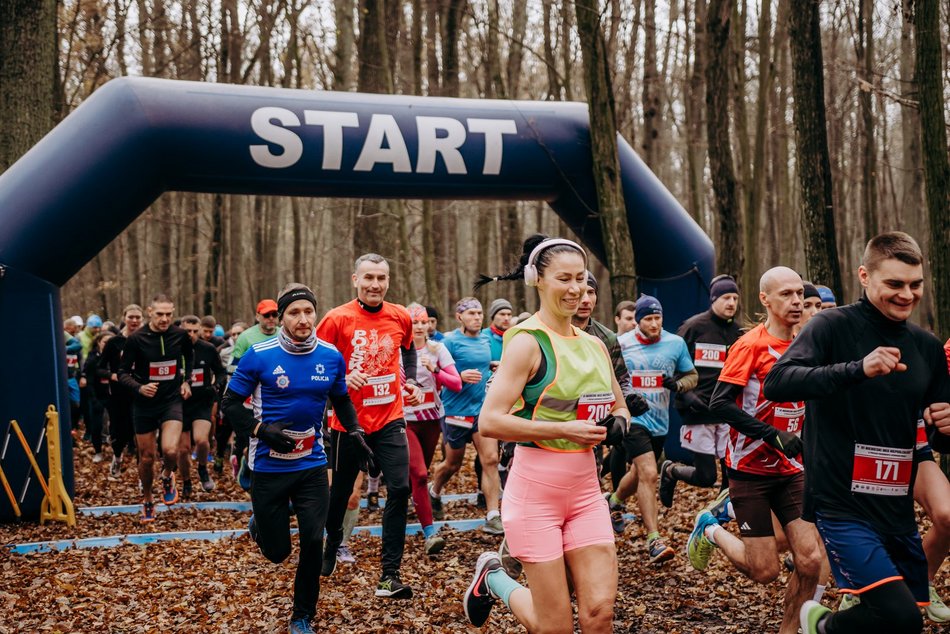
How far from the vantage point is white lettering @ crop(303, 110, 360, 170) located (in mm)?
10695

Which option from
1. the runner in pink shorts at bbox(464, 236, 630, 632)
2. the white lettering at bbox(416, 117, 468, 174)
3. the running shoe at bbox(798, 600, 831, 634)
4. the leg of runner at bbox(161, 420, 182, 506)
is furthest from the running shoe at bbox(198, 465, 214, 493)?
the running shoe at bbox(798, 600, 831, 634)

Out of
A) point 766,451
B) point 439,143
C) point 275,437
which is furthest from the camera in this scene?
point 439,143

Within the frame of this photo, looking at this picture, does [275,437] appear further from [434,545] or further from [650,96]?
[650,96]

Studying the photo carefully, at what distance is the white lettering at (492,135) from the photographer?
37.1 feet

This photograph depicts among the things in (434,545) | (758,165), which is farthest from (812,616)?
(758,165)

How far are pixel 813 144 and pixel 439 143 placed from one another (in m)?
4.40

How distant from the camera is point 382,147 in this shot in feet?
35.8

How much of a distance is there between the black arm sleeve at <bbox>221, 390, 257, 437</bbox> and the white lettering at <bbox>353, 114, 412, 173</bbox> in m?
5.31

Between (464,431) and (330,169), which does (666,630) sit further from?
(330,169)

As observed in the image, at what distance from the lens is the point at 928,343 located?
4.34 meters

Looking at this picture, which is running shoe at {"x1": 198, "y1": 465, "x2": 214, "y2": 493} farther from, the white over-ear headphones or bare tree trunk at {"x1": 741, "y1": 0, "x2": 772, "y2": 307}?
bare tree trunk at {"x1": 741, "y1": 0, "x2": 772, "y2": 307}

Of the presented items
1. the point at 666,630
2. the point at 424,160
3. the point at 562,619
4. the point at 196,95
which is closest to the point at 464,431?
the point at 424,160

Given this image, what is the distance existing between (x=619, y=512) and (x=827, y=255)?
4.20 m

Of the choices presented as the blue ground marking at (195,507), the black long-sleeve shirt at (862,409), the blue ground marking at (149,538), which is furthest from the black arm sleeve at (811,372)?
the blue ground marking at (195,507)
